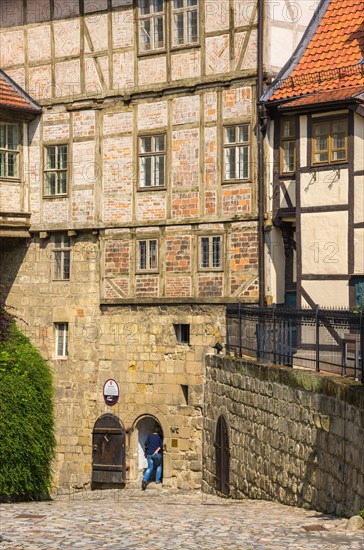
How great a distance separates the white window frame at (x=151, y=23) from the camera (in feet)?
85.6

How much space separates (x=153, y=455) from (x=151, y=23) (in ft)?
29.3

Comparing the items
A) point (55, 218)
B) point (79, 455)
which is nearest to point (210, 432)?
point (79, 455)

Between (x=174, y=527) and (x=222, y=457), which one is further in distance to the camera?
(x=222, y=457)

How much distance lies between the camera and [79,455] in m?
27.4

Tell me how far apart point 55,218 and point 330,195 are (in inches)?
284

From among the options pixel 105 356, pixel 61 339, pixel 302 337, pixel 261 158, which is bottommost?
pixel 105 356

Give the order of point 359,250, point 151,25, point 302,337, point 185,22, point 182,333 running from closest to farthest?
point 302,337 → point 359,250 → point 185,22 → point 182,333 → point 151,25

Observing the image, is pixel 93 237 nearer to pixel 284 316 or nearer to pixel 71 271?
pixel 71 271

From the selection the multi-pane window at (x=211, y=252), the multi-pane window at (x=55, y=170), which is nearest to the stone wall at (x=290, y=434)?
the multi-pane window at (x=211, y=252)

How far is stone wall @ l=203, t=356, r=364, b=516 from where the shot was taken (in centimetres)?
1518

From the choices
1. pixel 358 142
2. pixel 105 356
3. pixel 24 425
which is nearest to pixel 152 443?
pixel 105 356

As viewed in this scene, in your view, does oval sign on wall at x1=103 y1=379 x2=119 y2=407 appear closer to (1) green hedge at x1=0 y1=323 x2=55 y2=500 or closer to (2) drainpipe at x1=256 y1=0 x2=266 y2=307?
(1) green hedge at x1=0 y1=323 x2=55 y2=500

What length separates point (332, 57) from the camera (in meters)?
24.3

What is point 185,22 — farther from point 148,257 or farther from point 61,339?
point 61,339
